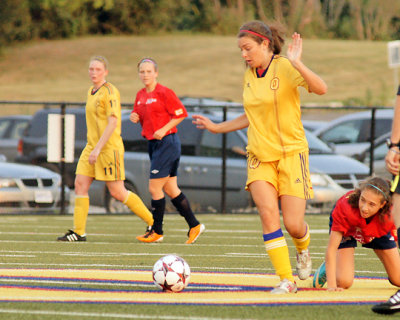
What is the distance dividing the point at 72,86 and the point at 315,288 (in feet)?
160

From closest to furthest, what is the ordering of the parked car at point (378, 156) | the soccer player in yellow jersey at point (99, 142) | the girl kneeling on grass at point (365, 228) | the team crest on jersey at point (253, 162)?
1. the girl kneeling on grass at point (365, 228)
2. the team crest on jersey at point (253, 162)
3. the soccer player in yellow jersey at point (99, 142)
4. the parked car at point (378, 156)

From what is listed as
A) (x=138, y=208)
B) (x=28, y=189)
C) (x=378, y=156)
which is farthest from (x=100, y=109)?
(x=378, y=156)

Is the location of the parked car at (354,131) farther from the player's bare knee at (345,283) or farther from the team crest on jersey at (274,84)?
the team crest on jersey at (274,84)

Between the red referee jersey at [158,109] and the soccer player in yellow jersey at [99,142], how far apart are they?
34 cm

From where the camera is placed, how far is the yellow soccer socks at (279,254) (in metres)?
6.88

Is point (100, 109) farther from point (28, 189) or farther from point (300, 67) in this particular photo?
point (28, 189)

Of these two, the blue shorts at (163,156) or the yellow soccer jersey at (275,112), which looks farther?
the blue shorts at (163,156)

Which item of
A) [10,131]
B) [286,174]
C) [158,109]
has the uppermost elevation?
[286,174]

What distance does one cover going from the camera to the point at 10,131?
A: 75.3ft

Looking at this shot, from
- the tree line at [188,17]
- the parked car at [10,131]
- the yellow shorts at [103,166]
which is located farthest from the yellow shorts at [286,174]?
the tree line at [188,17]

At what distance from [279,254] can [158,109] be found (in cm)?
477

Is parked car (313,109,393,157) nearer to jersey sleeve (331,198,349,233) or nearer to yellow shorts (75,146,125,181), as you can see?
yellow shorts (75,146,125,181)

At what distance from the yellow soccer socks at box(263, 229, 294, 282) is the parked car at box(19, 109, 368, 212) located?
30.8ft

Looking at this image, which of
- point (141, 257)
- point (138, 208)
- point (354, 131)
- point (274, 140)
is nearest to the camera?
point (274, 140)
